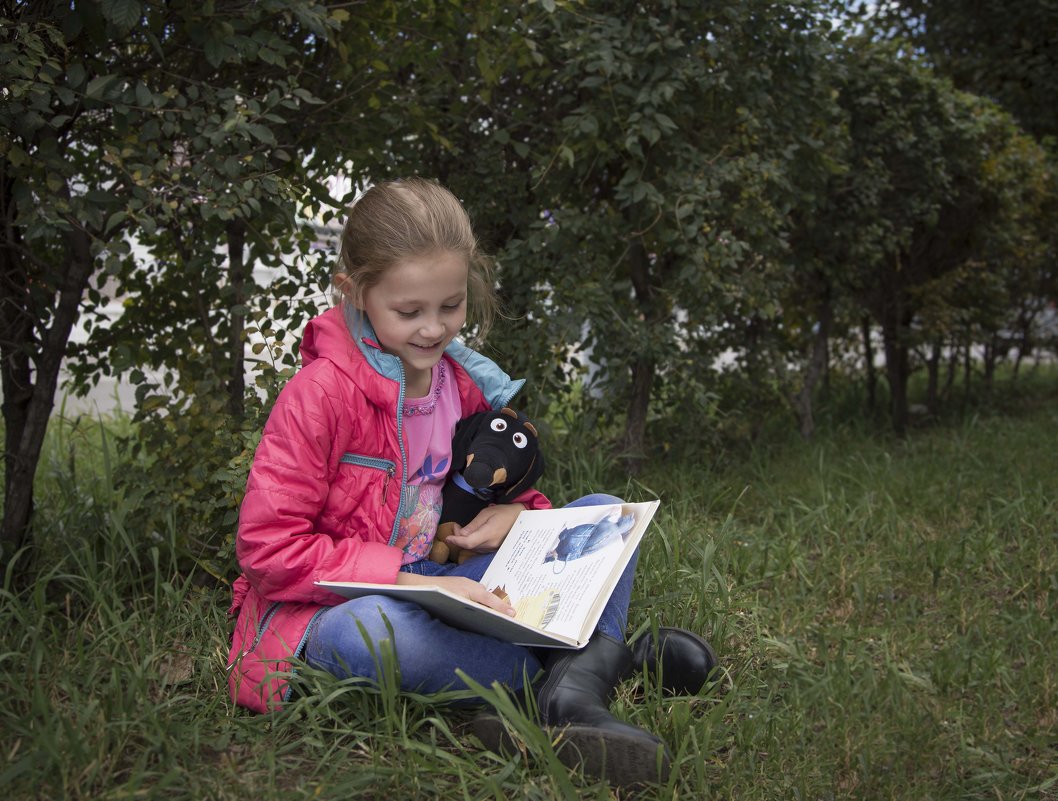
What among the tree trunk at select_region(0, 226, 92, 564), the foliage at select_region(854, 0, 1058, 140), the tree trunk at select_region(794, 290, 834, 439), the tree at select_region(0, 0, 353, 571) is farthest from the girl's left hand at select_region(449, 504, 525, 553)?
the foliage at select_region(854, 0, 1058, 140)

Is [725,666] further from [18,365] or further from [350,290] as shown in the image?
[18,365]

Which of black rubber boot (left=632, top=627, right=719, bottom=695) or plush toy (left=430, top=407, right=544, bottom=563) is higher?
plush toy (left=430, top=407, right=544, bottom=563)

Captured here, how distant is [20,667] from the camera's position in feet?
7.65

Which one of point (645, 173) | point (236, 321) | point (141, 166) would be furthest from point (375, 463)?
point (645, 173)

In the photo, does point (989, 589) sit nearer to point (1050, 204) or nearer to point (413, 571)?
point (413, 571)

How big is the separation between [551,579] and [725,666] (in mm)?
633

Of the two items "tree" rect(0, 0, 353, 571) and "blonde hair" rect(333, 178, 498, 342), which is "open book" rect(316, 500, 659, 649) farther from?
"tree" rect(0, 0, 353, 571)

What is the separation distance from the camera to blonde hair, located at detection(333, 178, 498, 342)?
230 centimetres

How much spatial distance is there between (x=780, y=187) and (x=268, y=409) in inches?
89.6

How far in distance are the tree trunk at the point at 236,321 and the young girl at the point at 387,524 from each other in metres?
0.80

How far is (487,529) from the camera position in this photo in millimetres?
2539

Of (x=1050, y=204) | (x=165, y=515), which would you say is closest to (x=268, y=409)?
(x=165, y=515)

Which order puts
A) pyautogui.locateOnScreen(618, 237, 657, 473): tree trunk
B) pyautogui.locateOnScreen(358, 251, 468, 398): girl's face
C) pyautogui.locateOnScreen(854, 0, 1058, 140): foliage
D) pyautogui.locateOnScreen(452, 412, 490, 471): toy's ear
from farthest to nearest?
pyautogui.locateOnScreen(854, 0, 1058, 140): foliage → pyautogui.locateOnScreen(618, 237, 657, 473): tree trunk → pyautogui.locateOnScreen(452, 412, 490, 471): toy's ear → pyautogui.locateOnScreen(358, 251, 468, 398): girl's face

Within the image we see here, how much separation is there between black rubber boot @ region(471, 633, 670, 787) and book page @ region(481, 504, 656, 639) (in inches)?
4.3
